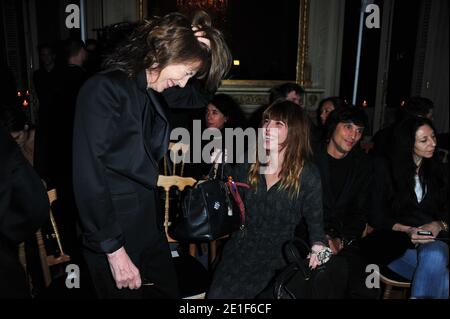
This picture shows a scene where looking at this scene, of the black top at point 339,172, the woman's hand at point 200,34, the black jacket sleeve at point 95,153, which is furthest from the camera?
the black top at point 339,172

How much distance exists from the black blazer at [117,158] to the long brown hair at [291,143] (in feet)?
3.11

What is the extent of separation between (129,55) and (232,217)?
991 millimetres

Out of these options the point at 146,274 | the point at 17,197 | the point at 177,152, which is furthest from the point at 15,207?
the point at 177,152

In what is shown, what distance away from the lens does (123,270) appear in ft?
4.65

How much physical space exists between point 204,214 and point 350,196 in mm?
1339

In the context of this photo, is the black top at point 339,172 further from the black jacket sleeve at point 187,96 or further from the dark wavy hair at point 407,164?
the black jacket sleeve at point 187,96

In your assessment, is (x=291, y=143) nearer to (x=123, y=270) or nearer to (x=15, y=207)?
(x=123, y=270)

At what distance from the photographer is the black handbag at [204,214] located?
1946 millimetres

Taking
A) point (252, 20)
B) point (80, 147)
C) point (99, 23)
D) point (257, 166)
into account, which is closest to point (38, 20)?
point (99, 23)

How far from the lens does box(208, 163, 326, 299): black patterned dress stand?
7.25 ft

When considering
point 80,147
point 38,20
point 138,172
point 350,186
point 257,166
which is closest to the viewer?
point 80,147

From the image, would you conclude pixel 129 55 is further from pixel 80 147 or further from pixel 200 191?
pixel 200 191

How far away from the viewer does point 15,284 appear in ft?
4.58

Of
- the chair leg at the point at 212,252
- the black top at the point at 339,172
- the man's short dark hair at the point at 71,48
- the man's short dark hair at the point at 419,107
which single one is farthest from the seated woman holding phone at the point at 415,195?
the man's short dark hair at the point at 71,48
